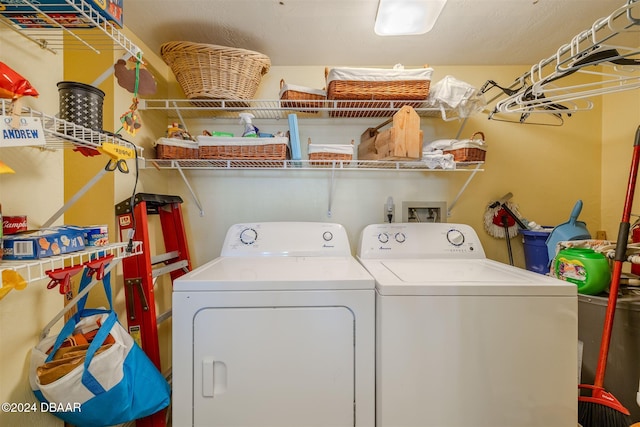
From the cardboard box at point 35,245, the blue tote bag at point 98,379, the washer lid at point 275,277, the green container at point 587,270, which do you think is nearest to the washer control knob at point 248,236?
the washer lid at point 275,277

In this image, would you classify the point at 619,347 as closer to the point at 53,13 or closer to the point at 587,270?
the point at 587,270

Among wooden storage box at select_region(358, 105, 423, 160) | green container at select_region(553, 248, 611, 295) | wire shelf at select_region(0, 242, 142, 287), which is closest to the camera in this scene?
wire shelf at select_region(0, 242, 142, 287)

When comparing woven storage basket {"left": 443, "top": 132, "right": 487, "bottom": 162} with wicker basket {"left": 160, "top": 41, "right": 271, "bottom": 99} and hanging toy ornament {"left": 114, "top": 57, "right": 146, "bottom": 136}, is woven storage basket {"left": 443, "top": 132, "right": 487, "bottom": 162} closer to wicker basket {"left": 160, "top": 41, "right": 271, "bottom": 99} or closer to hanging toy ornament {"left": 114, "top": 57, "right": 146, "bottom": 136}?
wicker basket {"left": 160, "top": 41, "right": 271, "bottom": 99}

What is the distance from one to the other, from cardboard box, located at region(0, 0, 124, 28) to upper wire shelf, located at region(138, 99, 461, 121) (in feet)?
2.20

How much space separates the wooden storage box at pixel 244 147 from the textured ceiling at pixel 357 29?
61 centimetres

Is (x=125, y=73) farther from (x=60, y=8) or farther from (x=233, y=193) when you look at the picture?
(x=233, y=193)

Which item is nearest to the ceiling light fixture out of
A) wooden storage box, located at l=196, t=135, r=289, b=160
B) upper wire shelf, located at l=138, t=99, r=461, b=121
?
upper wire shelf, located at l=138, t=99, r=461, b=121

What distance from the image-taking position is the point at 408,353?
40.4 inches

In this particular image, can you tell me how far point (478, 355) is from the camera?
1.03 meters

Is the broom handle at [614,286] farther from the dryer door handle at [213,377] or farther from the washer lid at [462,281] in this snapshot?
the dryer door handle at [213,377]

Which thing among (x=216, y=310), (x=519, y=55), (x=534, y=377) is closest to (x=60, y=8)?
(x=216, y=310)

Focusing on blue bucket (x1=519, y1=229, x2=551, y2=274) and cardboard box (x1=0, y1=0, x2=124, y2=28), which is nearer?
cardboard box (x1=0, y1=0, x2=124, y2=28)

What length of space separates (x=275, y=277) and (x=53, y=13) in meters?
1.08

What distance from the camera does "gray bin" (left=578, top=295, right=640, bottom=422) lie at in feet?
3.92
